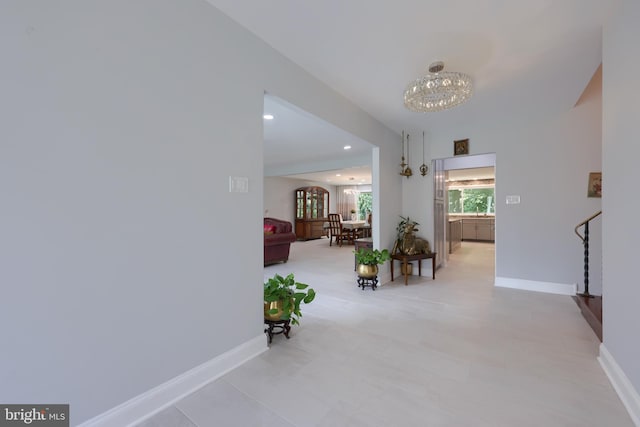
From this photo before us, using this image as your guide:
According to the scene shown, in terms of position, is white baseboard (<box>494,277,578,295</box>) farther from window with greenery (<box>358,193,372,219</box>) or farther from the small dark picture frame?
window with greenery (<box>358,193,372,219</box>)

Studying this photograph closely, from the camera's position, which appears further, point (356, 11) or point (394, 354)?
point (394, 354)

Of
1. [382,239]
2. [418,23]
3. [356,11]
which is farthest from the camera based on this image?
[382,239]

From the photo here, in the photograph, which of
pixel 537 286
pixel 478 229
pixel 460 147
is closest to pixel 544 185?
pixel 460 147

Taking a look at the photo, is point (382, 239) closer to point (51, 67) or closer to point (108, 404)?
point (108, 404)

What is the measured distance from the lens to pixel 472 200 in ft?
30.5

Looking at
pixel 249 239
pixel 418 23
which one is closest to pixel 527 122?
pixel 418 23

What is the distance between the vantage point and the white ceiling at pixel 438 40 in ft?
5.34

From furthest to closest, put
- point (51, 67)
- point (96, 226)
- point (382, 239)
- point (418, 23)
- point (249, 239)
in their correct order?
1. point (382, 239)
2. point (249, 239)
3. point (418, 23)
4. point (96, 226)
5. point (51, 67)

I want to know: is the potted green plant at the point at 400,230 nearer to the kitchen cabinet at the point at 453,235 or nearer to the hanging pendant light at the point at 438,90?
the hanging pendant light at the point at 438,90

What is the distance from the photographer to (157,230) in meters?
1.41

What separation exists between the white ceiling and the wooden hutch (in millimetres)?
6929

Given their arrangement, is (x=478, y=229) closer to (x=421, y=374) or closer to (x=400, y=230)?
(x=400, y=230)

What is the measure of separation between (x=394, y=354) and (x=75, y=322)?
6.27ft

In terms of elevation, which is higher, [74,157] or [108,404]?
[74,157]
